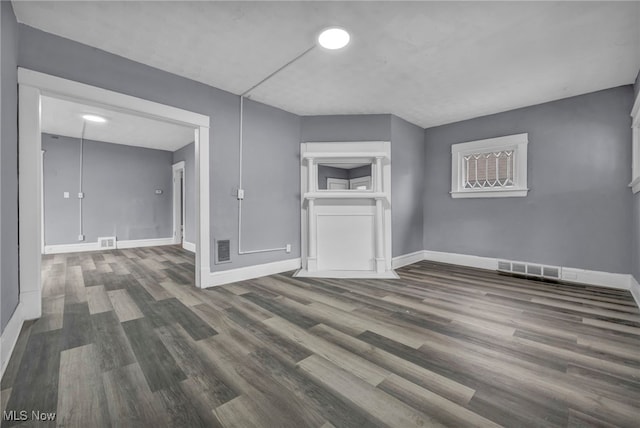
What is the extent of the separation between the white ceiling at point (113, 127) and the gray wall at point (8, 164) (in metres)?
2.08

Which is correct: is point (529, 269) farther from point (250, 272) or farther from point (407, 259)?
point (250, 272)

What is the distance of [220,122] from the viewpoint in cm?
315

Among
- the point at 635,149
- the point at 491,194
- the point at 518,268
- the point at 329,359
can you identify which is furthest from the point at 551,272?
the point at 329,359

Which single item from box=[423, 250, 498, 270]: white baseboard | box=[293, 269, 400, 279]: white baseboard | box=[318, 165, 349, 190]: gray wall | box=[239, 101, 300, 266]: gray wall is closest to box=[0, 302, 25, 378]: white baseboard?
box=[239, 101, 300, 266]: gray wall

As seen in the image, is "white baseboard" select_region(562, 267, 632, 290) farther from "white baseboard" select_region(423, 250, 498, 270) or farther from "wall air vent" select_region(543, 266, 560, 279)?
"white baseboard" select_region(423, 250, 498, 270)

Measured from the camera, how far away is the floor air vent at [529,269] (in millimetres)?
3439

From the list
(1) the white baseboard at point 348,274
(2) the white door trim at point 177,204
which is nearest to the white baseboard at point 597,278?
(1) the white baseboard at point 348,274

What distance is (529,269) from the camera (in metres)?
3.62

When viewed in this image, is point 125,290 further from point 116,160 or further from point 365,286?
point 116,160

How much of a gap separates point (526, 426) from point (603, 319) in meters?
1.85

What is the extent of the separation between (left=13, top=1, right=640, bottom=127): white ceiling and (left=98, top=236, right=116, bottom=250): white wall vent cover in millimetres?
5070

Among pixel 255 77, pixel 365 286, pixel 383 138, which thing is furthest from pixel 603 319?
pixel 255 77

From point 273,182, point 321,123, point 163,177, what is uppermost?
point 321,123

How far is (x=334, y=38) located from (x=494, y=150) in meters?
3.21
